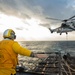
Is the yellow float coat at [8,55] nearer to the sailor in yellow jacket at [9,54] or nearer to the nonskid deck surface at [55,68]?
the sailor in yellow jacket at [9,54]

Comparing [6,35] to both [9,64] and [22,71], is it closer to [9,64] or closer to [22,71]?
[9,64]

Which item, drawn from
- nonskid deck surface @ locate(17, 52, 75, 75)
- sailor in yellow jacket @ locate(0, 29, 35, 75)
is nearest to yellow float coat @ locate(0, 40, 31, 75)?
sailor in yellow jacket @ locate(0, 29, 35, 75)

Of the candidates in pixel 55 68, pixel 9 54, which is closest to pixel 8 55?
pixel 9 54

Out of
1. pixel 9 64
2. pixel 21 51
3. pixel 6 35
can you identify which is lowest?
pixel 9 64

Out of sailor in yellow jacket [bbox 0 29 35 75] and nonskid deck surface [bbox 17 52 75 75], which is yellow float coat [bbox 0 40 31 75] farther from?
nonskid deck surface [bbox 17 52 75 75]

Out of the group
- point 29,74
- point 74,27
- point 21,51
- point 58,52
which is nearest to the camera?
point 21,51

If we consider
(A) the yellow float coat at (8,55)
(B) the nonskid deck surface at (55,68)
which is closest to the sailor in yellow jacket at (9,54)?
(A) the yellow float coat at (8,55)

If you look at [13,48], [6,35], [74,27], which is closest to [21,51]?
[13,48]

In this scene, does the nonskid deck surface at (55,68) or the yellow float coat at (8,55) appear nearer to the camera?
the yellow float coat at (8,55)

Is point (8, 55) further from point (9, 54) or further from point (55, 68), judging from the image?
point (55, 68)

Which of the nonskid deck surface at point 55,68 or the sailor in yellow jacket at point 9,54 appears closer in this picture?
the sailor in yellow jacket at point 9,54

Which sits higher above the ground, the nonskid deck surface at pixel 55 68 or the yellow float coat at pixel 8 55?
the yellow float coat at pixel 8 55
